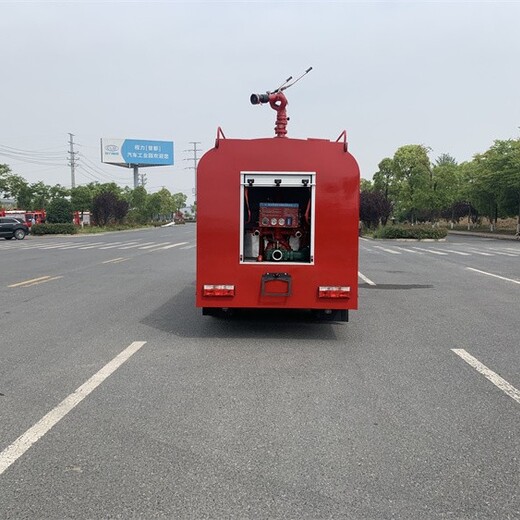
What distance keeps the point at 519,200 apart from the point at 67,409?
48.8 meters

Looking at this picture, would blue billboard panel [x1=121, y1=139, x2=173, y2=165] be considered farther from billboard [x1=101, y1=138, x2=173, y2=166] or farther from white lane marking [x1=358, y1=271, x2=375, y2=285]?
white lane marking [x1=358, y1=271, x2=375, y2=285]

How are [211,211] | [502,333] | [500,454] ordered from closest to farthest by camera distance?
[500,454]
[211,211]
[502,333]

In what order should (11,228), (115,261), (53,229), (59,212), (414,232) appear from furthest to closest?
(59,212) → (53,229) → (414,232) → (11,228) → (115,261)

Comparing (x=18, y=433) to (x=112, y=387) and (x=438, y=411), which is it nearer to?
(x=112, y=387)

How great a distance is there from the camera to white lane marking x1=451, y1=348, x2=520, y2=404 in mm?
4840

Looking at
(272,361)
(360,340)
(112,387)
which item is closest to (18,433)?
(112,387)

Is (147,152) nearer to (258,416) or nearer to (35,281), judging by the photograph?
(35,281)

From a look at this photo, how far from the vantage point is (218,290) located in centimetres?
670

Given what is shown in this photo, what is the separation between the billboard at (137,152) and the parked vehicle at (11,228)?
183 feet

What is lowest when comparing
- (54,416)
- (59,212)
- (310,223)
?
(54,416)

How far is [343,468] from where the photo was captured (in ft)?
11.0

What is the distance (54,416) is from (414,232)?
39877mm

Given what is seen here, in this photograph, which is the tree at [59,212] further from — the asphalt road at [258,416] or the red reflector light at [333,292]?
the red reflector light at [333,292]

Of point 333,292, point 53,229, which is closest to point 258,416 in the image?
point 333,292
